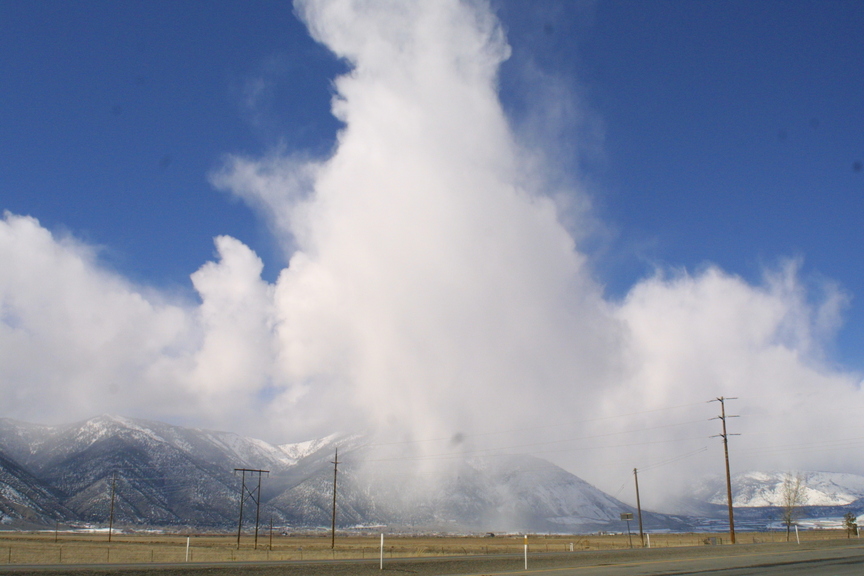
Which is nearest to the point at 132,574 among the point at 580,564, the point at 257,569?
the point at 257,569

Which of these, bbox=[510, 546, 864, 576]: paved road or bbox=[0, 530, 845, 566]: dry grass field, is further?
bbox=[0, 530, 845, 566]: dry grass field

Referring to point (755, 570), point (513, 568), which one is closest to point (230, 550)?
point (513, 568)

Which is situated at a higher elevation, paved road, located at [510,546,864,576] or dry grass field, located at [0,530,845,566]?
paved road, located at [510,546,864,576]

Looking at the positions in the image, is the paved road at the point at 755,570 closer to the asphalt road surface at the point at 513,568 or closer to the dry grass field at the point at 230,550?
the asphalt road surface at the point at 513,568

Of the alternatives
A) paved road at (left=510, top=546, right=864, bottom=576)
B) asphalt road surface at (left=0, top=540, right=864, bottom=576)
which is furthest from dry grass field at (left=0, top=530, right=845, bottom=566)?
paved road at (left=510, top=546, right=864, bottom=576)

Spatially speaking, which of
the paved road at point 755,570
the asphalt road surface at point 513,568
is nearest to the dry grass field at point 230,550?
the asphalt road surface at point 513,568

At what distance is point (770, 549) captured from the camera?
48.8 meters

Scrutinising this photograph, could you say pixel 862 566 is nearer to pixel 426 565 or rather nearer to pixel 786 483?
pixel 426 565

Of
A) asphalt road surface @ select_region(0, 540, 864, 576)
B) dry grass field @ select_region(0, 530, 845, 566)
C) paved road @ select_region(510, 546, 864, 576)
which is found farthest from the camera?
dry grass field @ select_region(0, 530, 845, 566)

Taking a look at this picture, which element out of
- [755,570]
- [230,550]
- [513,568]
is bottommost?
[230,550]

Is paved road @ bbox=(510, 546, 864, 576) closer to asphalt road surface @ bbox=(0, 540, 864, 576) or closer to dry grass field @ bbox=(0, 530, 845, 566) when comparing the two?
asphalt road surface @ bbox=(0, 540, 864, 576)

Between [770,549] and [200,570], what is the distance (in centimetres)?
4517

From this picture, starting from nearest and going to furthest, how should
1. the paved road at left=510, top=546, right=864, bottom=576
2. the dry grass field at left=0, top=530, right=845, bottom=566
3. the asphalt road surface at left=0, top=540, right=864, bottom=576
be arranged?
the paved road at left=510, top=546, right=864, bottom=576, the asphalt road surface at left=0, top=540, right=864, bottom=576, the dry grass field at left=0, top=530, right=845, bottom=566

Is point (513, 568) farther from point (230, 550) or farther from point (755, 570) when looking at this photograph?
point (230, 550)
